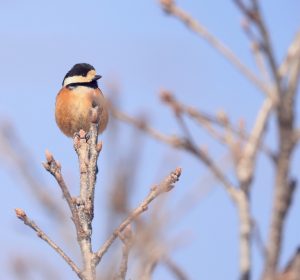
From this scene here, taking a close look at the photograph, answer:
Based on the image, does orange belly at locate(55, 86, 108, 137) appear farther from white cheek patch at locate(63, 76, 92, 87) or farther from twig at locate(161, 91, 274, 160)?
twig at locate(161, 91, 274, 160)

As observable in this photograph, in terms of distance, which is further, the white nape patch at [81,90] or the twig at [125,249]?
the white nape patch at [81,90]

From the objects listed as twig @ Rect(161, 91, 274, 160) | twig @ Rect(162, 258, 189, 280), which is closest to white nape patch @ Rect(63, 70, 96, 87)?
twig @ Rect(161, 91, 274, 160)

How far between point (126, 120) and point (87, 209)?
1111mm

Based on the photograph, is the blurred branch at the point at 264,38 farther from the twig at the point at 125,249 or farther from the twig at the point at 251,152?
the twig at the point at 125,249

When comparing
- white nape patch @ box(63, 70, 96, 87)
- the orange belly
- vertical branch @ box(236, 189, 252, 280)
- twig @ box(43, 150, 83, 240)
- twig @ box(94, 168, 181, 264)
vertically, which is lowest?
vertical branch @ box(236, 189, 252, 280)

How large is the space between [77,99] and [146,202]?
10.5 ft

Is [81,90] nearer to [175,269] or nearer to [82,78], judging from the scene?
[82,78]

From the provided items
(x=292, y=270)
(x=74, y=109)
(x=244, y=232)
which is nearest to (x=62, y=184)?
(x=292, y=270)

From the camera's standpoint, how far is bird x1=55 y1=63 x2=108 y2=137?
5.20 metres

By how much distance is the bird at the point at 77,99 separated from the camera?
5195 millimetres

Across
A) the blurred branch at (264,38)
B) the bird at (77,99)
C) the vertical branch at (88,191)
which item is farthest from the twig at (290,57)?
the bird at (77,99)

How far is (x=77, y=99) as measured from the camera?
5.31 metres

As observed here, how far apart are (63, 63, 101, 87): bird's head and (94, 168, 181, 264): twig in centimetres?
311

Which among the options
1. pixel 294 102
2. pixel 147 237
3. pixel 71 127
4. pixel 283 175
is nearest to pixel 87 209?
pixel 147 237
